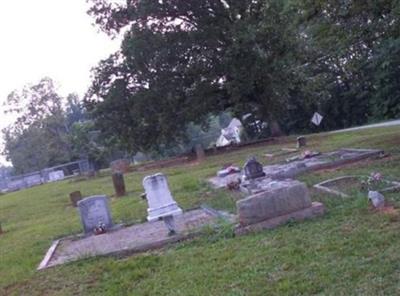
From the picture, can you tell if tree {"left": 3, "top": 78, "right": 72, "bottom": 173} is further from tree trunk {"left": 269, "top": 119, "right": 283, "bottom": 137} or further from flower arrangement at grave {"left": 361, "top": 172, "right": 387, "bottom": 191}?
flower arrangement at grave {"left": 361, "top": 172, "right": 387, "bottom": 191}

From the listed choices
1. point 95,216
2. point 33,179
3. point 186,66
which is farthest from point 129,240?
point 33,179

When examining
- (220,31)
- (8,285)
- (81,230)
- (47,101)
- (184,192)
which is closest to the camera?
(8,285)

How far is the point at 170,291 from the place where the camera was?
17.4ft

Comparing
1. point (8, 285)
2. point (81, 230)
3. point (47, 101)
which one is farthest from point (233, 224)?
point (47, 101)

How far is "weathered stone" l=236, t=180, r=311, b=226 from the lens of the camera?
279 inches

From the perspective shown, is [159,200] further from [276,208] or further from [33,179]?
[33,179]

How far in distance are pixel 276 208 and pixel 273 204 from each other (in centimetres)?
6

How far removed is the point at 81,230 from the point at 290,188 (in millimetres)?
4711

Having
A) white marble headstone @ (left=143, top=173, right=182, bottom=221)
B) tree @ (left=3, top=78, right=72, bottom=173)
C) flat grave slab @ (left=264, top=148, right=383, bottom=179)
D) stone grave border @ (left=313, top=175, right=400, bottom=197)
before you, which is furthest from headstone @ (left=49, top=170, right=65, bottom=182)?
white marble headstone @ (left=143, top=173, right=182, bottom=221)

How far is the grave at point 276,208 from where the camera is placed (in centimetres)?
707

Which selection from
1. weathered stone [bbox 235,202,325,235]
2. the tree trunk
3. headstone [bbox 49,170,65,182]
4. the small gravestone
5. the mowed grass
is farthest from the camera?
headstone [bbox 49,170,65,182]

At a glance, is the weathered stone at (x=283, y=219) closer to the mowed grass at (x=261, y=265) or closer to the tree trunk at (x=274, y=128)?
the mowed grass at (x=261, y=265)

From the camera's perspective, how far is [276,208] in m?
7.12

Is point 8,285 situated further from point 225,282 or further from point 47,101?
point 47,101
